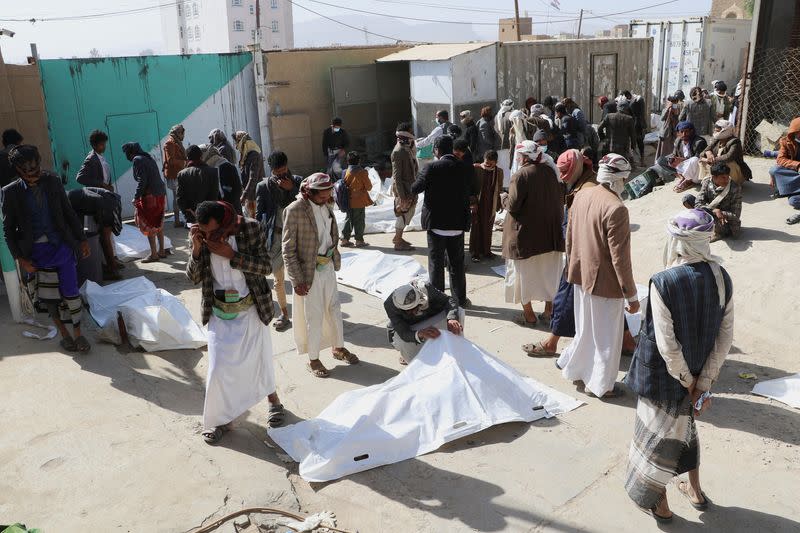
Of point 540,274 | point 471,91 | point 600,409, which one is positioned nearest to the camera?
point 600,409

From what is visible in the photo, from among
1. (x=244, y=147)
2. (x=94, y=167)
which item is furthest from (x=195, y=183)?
(x=94, y=167)

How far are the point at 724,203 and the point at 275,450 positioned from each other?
16.7 feet

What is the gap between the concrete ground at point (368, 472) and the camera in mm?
3740

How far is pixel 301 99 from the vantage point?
44.6 feet

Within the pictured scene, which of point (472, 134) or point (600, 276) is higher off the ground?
point (472, 134)

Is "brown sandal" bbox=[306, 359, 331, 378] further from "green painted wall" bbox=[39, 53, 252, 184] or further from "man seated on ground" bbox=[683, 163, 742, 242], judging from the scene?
"green painted wall" bbox=[39, 53, 252, 184]

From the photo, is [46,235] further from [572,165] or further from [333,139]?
[333,139]

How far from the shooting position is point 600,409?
189 inches

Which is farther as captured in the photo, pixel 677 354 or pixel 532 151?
pixel 532 151

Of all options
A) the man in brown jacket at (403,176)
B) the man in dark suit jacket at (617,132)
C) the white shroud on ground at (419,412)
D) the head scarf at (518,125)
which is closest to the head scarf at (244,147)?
the man in brown jacket at (403,176)

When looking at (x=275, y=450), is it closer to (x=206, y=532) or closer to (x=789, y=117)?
(x=206, y=532)

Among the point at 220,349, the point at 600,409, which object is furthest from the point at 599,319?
the point at 220,349

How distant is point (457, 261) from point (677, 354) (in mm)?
3342

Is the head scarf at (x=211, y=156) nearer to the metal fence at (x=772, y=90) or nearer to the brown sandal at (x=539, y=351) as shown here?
the brown sandal at (x=539, y=351)
